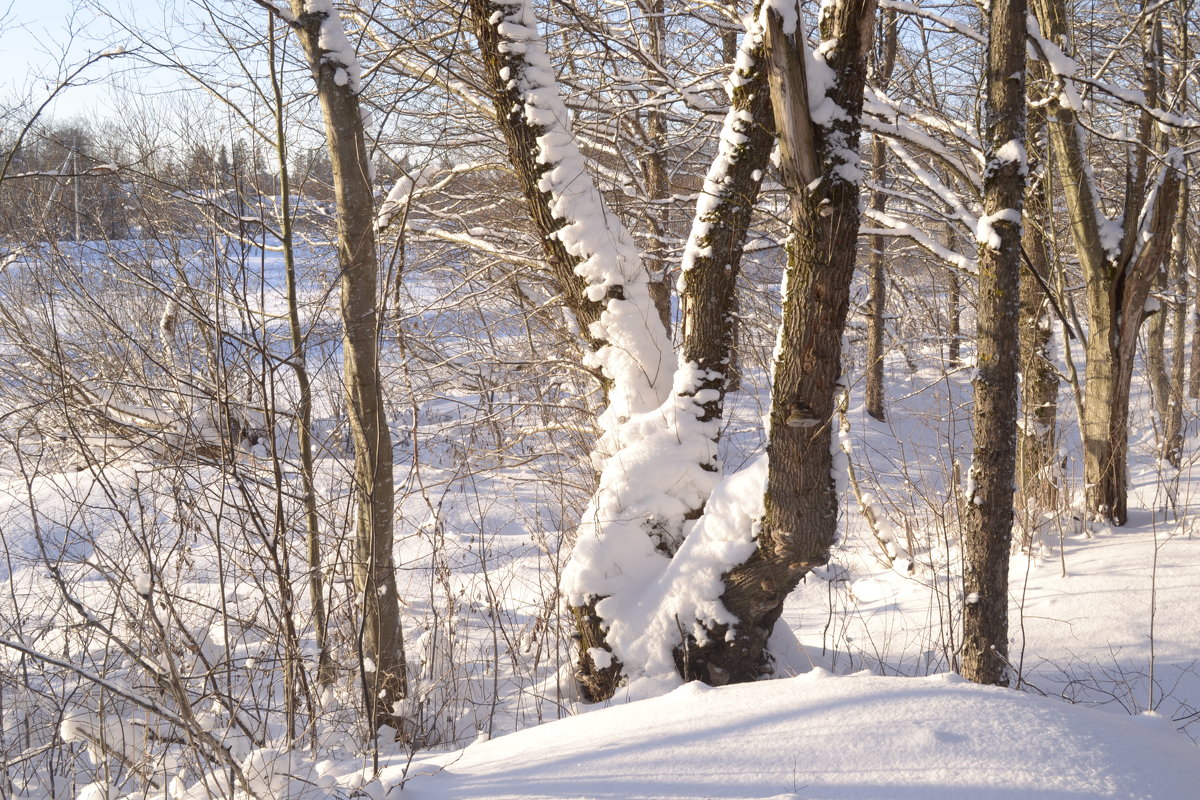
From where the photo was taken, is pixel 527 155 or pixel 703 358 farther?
pixel 527 155

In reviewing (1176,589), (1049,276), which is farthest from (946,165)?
(1176,589)

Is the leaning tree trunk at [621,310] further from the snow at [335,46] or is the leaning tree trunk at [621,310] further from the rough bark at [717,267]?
the snow at [335,46]

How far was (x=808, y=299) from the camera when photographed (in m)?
3.12

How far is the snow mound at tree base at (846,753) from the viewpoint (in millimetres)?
1965

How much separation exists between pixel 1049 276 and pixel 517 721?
5.34 metres

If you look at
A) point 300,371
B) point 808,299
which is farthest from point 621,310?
point 300,371

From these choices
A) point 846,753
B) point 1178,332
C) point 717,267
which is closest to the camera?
point 846,753

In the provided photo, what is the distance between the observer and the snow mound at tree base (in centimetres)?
196

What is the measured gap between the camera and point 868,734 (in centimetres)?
218

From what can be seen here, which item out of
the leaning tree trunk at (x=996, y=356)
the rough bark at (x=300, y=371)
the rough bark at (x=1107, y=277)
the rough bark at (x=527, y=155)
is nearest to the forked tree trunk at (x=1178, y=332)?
the rough bark at (x=1107, y=277)

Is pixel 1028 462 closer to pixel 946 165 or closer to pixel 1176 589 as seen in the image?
pixel 1176 589

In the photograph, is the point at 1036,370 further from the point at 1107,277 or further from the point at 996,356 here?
the point at 996,356

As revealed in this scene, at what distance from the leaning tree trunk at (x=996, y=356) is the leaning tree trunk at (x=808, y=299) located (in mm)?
495

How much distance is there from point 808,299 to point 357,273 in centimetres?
195
